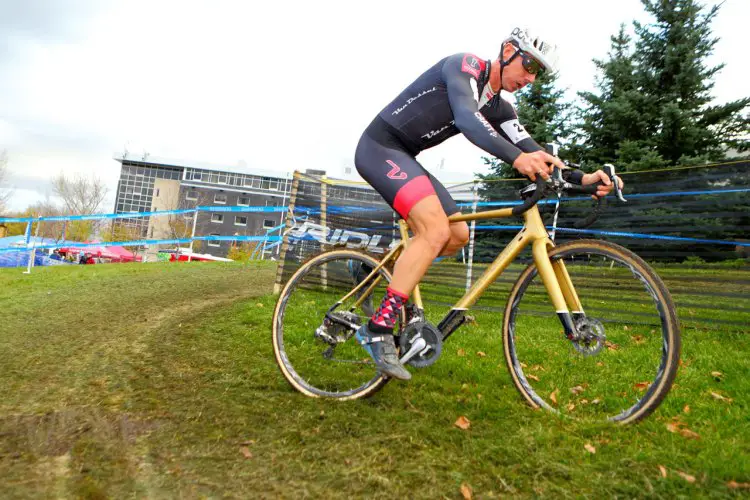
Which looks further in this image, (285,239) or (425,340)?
(285,239)

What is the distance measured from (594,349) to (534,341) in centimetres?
252

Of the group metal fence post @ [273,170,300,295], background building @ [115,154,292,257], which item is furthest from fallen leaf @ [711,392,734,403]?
background building @ [115,154,292,257]

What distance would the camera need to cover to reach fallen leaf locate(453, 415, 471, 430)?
2758mm

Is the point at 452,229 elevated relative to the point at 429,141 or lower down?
lower down

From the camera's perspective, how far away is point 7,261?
25.5m

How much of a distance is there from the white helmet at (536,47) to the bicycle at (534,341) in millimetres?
753

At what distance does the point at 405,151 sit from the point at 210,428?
6.80 ft

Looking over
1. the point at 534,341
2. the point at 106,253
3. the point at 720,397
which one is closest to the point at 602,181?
the point at 720,397

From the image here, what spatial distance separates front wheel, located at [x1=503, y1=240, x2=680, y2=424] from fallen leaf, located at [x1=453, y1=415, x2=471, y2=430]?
0.41 meters

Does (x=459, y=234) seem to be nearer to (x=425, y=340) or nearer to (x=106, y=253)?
(x=425, y=340)

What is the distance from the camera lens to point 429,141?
3.30 meters

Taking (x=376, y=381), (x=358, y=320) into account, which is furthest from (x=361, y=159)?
(x=376, y=381)

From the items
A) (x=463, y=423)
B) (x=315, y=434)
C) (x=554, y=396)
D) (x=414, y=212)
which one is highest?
(x=414, y=212)

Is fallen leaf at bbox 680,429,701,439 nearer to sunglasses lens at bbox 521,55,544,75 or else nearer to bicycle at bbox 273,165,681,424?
bicycle at bbox 273,165,681,424
